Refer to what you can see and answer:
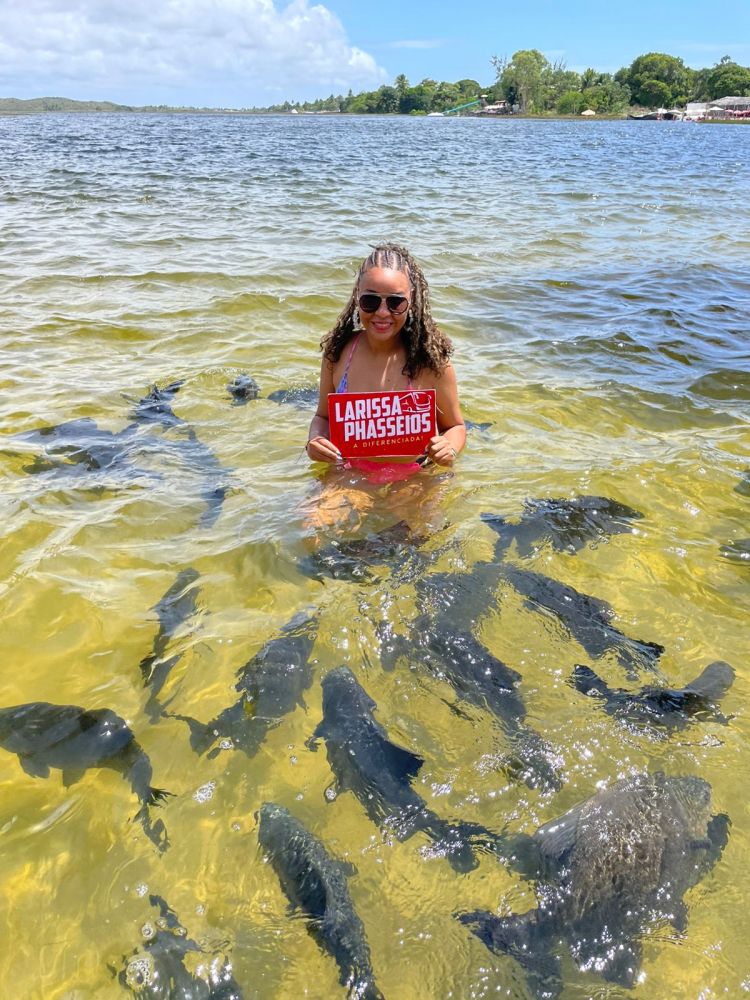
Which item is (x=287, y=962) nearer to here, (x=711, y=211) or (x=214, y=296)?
(x=214, y=296)

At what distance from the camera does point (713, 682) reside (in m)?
2.93

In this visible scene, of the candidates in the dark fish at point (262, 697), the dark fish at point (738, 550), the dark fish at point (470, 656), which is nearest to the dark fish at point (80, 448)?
the dark fish at point (262, 697)

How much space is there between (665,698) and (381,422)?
2.29 m

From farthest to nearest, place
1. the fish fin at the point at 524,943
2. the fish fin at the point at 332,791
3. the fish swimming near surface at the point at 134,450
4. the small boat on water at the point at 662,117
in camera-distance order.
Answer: the small boat on water at the point at 662,117 < the fish swimming near surface at the point at 134,450 < the fish fin at the point at 332,791 < the fish fin at the point at 524,943

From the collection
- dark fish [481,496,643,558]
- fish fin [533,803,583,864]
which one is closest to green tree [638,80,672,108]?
dark fish [481,496,643,558]

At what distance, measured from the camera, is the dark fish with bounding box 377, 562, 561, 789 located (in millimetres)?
2566

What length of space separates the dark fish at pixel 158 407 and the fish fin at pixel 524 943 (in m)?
4.59

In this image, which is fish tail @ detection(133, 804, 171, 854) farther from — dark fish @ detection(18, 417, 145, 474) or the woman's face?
dark fish @ detection(18, 417, 145, 474)

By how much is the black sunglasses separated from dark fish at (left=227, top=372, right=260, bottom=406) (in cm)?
244

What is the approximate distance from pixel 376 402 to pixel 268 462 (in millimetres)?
1296

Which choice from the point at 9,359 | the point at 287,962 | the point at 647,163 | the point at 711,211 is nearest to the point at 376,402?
the point at 287,962

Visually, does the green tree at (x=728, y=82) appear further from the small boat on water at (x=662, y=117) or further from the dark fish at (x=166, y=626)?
the dark fish at (x=166, y=626)

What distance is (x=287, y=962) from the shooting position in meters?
1.95

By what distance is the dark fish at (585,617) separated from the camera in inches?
122
